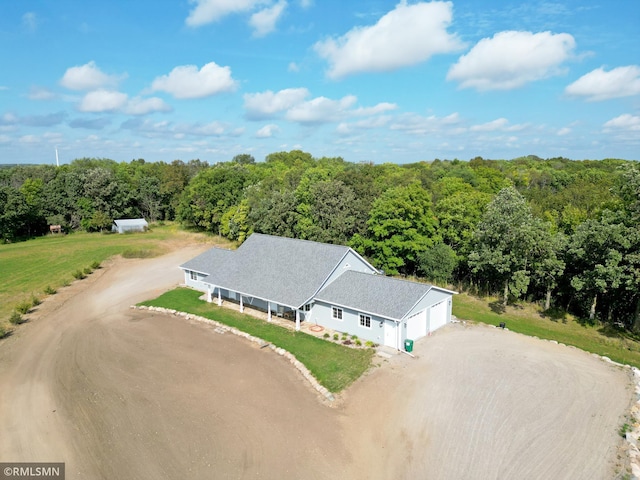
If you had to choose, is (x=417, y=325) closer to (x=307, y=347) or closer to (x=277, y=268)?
(x=307, y=347)

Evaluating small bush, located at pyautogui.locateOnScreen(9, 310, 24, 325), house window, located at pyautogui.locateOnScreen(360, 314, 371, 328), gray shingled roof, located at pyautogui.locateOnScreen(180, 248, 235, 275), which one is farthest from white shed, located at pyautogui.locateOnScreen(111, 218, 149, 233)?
house window, located at pyautogui.locateOnScreen(360, 314, 371, 328)

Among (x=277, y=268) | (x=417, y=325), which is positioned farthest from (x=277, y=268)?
(x=417, y=325)

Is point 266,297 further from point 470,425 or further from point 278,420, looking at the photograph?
point 470,425

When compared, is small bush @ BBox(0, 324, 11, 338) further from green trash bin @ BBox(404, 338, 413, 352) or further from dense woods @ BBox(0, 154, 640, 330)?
green trash bin @ BBox(404, 338, 413, 352)

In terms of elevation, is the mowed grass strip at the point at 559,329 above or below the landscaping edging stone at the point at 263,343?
below

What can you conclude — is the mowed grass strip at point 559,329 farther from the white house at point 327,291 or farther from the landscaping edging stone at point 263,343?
the landscaping edging stone at point 263,343

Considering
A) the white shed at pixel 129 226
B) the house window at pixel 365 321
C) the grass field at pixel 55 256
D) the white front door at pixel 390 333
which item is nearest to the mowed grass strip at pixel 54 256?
the grass field at pixel 55 256
